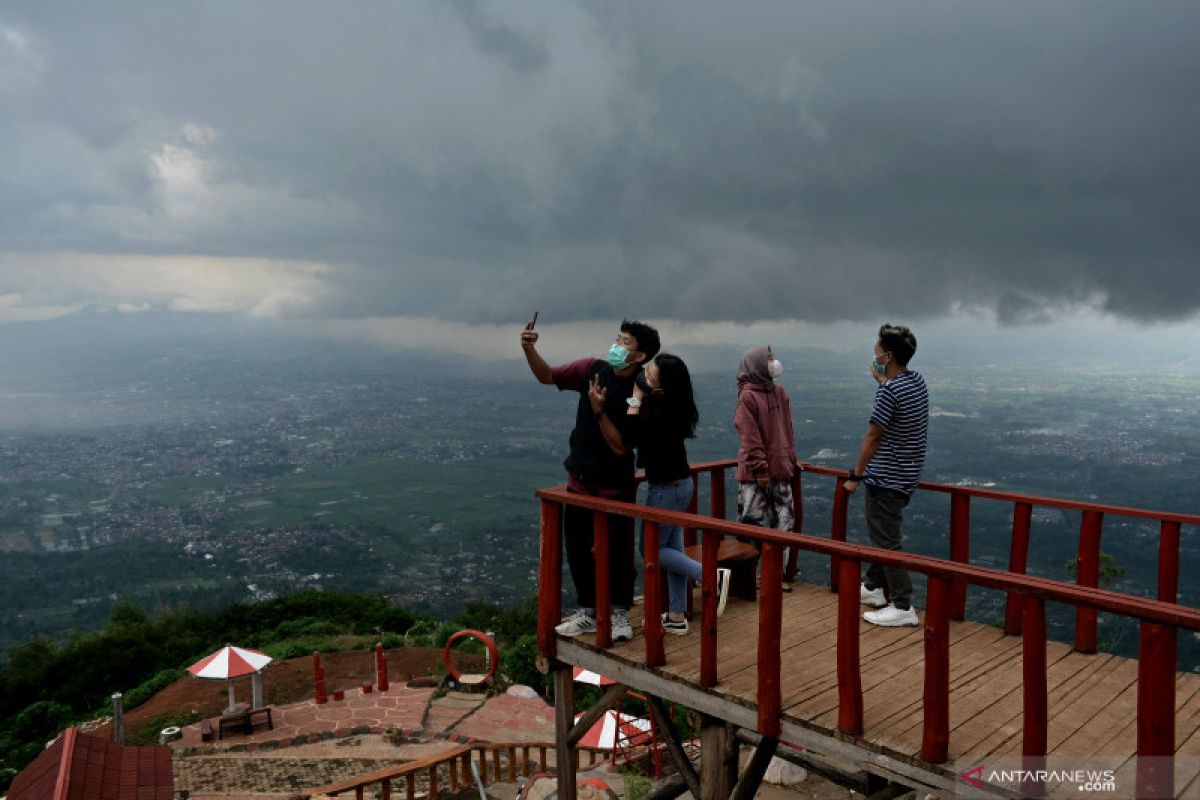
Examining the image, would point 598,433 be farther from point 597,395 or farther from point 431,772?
point 431,772

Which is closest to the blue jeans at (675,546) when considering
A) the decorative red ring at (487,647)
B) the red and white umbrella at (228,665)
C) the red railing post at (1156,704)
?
the red railing post at (1156,704)

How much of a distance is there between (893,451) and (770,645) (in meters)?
1.81

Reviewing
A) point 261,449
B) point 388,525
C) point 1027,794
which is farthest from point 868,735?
point 261,449

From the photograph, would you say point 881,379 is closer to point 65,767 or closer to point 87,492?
point 65,767

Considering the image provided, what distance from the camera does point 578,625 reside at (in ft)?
15.3

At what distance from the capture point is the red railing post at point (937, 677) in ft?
10.3

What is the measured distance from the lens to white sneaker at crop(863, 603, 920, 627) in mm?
4832

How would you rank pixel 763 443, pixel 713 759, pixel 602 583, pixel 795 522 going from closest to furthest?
pixel 602 583, pixel 713 759, pixel 763 443, pixel 795 522

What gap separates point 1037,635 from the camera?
292cm

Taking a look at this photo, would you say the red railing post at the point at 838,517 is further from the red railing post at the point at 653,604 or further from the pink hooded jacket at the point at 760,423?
the red railing post at the point at 653,604

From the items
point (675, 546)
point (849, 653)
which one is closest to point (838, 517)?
point (675, 546)

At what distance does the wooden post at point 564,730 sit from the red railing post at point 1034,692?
8.99 ft

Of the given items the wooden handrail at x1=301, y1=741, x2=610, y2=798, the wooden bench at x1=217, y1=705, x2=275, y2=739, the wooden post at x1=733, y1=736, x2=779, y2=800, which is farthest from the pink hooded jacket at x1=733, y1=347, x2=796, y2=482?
the wooden bench at x1=217, y1=705, x2=275, y2=739

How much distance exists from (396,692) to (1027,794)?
16052 millimetres
